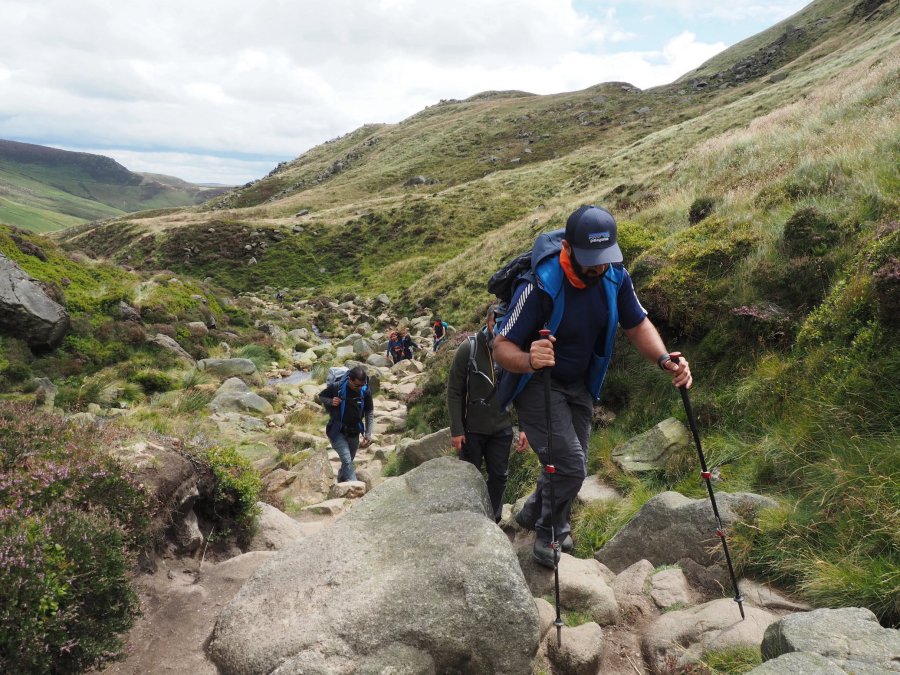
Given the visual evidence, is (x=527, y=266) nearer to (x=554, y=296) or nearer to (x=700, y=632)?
(x=554, y=296)

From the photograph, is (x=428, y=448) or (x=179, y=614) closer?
(x=179, y=614)

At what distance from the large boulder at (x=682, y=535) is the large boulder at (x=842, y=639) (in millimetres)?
1313

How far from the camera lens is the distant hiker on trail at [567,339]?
4109 millimetres

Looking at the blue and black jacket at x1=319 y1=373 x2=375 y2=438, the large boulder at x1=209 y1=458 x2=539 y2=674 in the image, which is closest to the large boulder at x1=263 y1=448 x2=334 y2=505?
the blue and black jacket at x1=319 y1=373 x2=375 y2=438

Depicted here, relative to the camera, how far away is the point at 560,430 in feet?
15.3

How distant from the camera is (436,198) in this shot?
196ft

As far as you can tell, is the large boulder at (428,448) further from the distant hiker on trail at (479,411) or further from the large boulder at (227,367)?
the large boulder at (227,367)

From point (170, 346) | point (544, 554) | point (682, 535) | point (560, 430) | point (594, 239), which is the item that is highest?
point (594, 239)

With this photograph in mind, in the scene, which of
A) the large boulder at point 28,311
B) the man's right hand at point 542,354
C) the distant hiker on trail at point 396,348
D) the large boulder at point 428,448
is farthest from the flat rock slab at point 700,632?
the large boulder at point 28,311

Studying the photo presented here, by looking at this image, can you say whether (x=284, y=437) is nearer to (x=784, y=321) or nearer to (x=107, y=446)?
(x=107, y=446)

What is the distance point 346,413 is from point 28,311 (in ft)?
41.6

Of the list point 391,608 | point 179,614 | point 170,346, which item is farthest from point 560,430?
point 170,346

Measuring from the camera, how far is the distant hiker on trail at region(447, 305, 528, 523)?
6062 millimetres

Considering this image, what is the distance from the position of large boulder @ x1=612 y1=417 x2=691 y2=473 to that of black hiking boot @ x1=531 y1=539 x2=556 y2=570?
222 cm
